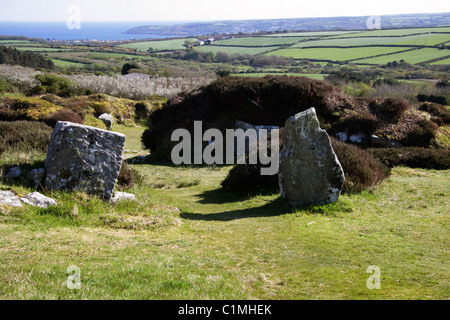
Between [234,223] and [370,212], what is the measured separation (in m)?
3.88

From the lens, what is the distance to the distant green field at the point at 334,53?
3782 inches

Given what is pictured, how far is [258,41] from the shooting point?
137625 mm

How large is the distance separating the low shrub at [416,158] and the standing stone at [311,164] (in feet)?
27.1

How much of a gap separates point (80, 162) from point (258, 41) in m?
134

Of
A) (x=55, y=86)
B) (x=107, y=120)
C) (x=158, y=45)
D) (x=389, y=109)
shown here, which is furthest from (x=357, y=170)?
(x=158, y=45)

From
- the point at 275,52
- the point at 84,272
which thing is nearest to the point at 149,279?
the point at 84,272

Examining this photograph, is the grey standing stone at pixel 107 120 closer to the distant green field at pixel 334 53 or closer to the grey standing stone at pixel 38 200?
the grey standing stone at pixel 38 200

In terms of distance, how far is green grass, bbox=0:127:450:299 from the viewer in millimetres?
5555

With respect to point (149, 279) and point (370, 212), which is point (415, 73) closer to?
point (370, 212)

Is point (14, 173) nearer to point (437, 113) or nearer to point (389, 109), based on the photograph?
point (389, 109)

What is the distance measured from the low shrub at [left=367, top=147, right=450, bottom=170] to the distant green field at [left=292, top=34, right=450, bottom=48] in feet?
293

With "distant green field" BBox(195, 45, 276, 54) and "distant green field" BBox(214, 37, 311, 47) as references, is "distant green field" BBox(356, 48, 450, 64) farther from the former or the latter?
"distant green field" BBox(214, 37, 311, 47)

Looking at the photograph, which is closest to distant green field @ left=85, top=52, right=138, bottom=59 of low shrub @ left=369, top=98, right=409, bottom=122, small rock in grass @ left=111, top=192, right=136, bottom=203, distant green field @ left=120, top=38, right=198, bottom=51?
distant green field @ left=120, top=38, right=198, bottom=51

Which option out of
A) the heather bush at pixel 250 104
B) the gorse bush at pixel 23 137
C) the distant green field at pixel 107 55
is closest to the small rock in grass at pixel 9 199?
the gorse bush at pixel 23 137
